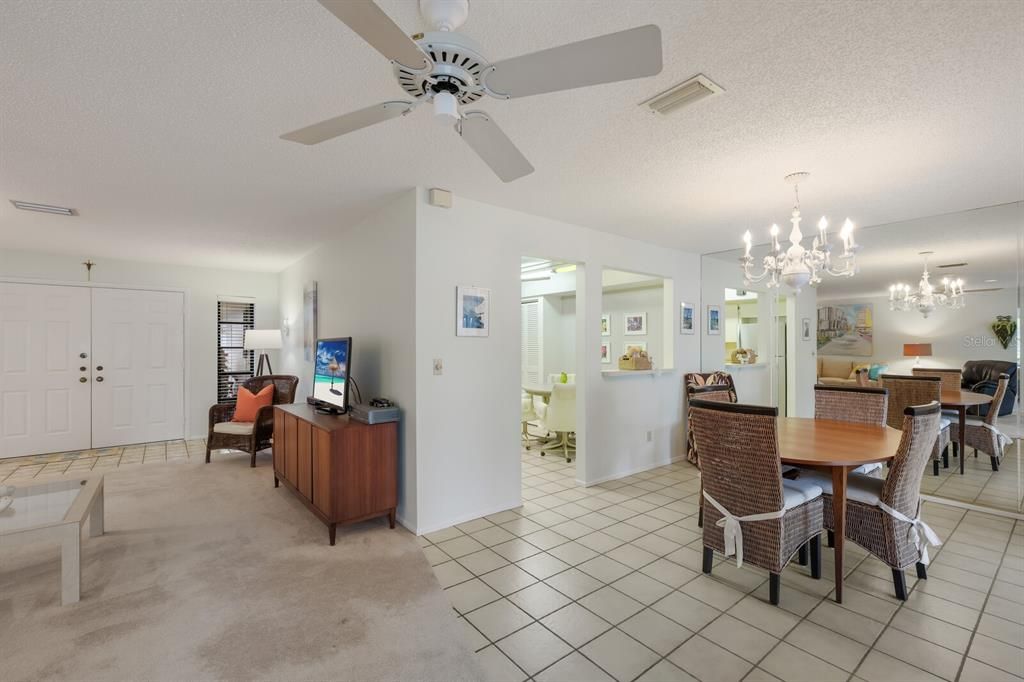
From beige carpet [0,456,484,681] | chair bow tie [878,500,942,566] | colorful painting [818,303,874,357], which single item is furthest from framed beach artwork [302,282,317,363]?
colorful painting [818,303,874,357]

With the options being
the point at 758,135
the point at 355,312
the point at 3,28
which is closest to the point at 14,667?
the point at 3,28

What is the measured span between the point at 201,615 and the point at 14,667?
624mm

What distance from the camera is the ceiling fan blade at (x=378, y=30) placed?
1.01m

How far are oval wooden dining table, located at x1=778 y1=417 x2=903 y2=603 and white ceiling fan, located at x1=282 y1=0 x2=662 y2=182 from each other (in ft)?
6.61

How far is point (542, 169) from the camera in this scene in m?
2.83

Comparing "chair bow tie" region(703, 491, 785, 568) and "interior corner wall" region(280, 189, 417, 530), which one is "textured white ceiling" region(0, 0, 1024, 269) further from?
"chair bow tie" region(703, 491, 785, 568)

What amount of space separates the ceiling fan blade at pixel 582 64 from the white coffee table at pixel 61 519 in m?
2.91

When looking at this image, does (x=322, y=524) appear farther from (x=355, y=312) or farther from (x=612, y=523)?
(x=612, y=523)

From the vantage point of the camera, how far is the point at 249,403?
527 cm

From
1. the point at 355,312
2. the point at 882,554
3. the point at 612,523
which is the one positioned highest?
the point at 355,312

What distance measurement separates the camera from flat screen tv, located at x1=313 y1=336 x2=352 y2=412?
354 cm

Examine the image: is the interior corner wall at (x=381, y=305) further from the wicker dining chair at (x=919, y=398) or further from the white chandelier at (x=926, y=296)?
the white chandelier at (x=926, y=296)

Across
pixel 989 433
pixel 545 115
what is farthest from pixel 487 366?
pixel 989 433

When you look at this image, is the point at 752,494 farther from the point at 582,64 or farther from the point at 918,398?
the point at 918,398
